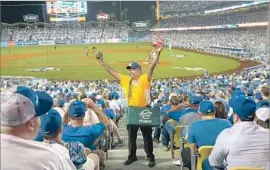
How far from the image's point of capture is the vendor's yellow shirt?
4691 millimetres

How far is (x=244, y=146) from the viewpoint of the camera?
2.73m

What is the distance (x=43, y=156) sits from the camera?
1.55 meters

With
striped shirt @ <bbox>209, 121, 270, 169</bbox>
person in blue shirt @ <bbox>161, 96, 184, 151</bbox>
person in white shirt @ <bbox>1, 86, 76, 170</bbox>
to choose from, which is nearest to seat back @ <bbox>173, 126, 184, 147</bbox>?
person in blue shirt @ <bbox>161, 96, 184, 151</bbox>

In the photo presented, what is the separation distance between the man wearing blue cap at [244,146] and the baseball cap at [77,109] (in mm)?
1070

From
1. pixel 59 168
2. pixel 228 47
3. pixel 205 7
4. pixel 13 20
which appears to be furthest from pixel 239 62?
pixel 59 168

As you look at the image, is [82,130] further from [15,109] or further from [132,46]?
[132,46]

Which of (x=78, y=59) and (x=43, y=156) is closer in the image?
(x=43, y=156)

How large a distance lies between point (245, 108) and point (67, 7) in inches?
337

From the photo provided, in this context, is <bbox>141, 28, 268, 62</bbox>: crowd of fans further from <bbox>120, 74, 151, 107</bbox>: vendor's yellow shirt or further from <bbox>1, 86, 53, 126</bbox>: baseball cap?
<bbox>1, 86, 53, 126</bbox>: baseball cap

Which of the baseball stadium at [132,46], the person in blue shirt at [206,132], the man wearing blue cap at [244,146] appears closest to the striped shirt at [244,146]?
the man wearing blue cap at [244,146]

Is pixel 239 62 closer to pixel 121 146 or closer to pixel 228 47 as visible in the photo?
pixel 228 47

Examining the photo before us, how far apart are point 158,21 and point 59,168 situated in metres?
9.64

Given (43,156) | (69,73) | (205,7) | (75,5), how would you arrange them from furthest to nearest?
(69,73)
(205,7)
(75,5)
(43,156)

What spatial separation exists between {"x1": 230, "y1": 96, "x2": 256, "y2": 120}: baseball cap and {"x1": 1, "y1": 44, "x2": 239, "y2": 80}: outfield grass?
873 cm
